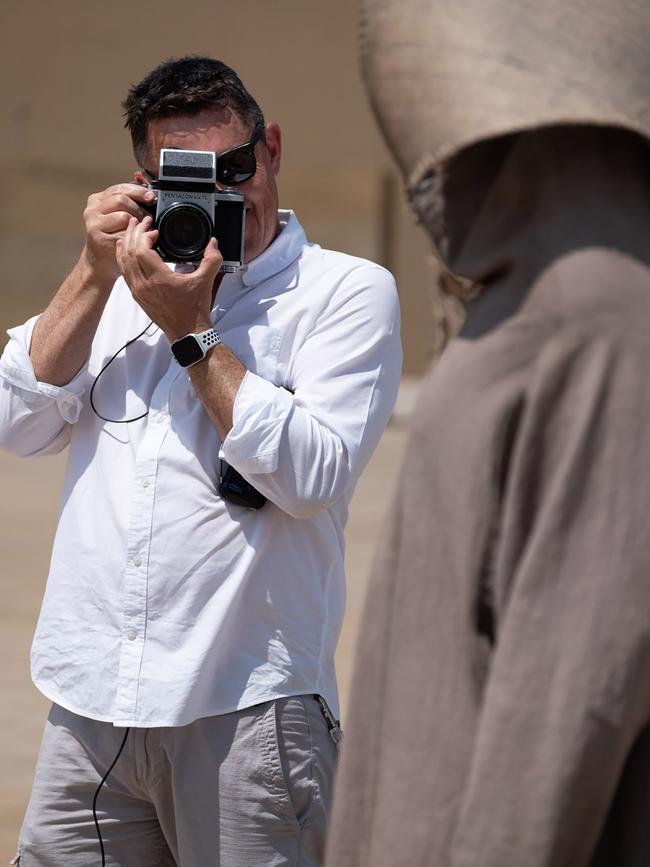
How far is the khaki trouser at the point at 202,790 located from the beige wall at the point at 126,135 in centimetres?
1252

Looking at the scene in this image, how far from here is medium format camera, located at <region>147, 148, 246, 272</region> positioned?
2400 mm

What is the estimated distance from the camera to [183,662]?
2258mm

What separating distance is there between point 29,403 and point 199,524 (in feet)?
1.40

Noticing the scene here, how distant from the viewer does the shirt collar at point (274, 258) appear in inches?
97.4

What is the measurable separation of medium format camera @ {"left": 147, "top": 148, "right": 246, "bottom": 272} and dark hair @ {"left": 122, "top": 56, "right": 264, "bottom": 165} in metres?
0.10

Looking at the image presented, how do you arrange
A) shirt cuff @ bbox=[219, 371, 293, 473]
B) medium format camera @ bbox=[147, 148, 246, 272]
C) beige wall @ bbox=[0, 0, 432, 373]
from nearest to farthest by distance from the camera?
shirt cuff @ bbox=[219, 371, 293, 473]
medium format camera @ bbox=[147, 148, 246, 272]
beige wall @ bbox=[0, 0, 432, 373]

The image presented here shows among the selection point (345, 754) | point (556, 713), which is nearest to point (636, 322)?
point (556, 713)

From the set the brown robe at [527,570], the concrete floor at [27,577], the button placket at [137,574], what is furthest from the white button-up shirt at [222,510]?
the brown robe at [527,570]

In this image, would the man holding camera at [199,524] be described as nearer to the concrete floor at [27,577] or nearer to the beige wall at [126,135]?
the concrete floor at [27,577]

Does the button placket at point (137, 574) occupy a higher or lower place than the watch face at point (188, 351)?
lower

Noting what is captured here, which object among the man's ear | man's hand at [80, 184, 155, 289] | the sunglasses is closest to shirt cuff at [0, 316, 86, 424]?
man's hand at [80, 184, 155, 289]

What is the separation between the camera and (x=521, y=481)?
1229 mm

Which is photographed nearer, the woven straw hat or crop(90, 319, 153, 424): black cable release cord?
the woven straw hat

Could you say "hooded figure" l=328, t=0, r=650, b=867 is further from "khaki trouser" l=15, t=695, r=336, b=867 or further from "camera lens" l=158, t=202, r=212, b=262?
"camera lens" l=158, t=202, r=212, b=262
